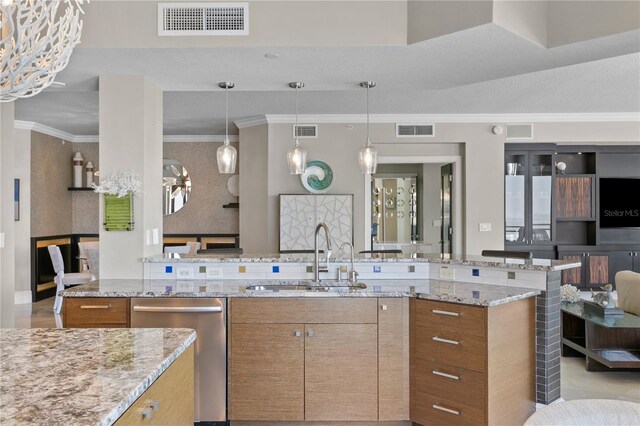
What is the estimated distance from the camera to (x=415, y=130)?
7.00m

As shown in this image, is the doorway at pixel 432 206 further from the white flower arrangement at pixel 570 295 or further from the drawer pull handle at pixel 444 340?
the drawer pull handle at pixel 444 340

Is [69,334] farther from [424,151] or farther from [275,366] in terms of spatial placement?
A: [424,151]

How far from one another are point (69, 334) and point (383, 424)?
1991 mm

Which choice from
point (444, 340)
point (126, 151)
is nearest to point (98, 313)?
point (126, 151)

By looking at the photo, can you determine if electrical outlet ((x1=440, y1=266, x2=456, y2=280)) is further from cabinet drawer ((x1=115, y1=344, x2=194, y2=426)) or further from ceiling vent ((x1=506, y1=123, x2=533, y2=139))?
ceiling vent ((x1=506, y1=123, x2=533, y2=139))

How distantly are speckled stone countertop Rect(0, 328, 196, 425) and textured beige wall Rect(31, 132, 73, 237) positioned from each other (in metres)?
6.51

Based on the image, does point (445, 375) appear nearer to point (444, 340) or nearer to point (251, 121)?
point (444, 340)

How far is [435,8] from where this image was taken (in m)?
3.00

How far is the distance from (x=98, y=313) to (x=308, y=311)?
1.33 metres

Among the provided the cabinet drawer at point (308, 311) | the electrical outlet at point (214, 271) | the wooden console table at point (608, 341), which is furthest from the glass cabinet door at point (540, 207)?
the electrical outlet at point (214, 271)

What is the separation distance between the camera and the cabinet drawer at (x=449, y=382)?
274 cm

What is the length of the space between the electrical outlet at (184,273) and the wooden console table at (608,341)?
10.6ft

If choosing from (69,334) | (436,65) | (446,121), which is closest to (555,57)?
(436,65)

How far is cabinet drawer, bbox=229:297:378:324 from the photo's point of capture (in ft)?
9.95
